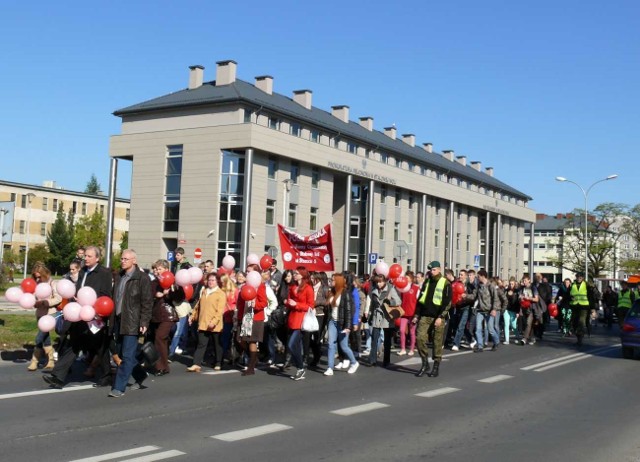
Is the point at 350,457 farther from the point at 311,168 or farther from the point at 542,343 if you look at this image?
the point at 311,168

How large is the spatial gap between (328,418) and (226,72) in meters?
44.1

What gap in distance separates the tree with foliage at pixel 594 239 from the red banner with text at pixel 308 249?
69444 mm

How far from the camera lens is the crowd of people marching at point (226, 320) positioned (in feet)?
32.2

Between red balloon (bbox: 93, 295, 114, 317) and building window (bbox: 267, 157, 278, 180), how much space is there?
38350mm

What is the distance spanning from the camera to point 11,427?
24.7 feet

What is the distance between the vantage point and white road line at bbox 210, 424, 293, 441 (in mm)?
7418

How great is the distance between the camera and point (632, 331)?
1667cm

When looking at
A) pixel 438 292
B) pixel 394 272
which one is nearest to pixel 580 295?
pixel 394 272

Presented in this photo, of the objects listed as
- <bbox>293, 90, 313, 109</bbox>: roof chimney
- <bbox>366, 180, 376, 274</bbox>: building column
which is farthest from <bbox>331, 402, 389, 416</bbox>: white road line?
<bbox>293, 90, 313, 109</bbox>: roof chimney

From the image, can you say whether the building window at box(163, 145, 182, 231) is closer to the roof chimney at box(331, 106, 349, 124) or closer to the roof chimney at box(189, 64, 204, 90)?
the roof chimney at box(189, 64, 204, 90)

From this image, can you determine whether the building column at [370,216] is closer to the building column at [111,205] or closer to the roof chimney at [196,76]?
the roof chimney at [196,76]

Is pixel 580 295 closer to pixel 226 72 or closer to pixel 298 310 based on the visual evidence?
pixel 298 310

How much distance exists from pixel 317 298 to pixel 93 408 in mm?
5153

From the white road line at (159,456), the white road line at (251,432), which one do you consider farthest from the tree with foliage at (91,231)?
the white road line at (159,456)
